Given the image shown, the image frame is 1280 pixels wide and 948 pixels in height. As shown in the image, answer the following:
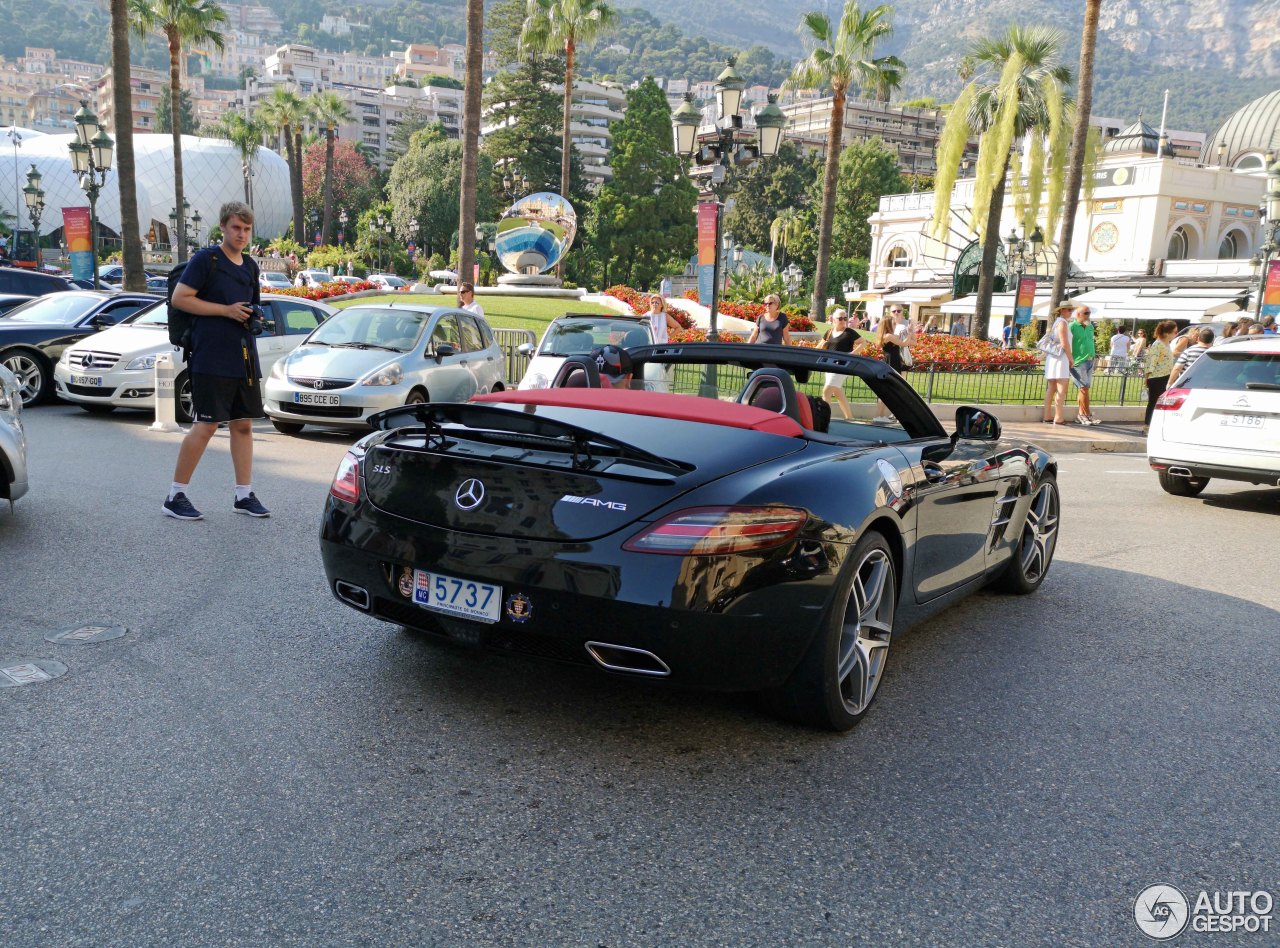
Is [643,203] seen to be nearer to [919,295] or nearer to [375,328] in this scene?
[919,295]

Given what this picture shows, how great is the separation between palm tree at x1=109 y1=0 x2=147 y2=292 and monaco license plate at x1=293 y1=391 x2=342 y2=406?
12.1 meters

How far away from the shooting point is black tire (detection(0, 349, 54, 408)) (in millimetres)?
12414

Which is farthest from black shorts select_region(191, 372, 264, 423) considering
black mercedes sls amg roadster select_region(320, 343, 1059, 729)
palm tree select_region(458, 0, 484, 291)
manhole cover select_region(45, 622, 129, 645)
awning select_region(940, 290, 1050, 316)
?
awning select_region(940, 290, 1050, 316)

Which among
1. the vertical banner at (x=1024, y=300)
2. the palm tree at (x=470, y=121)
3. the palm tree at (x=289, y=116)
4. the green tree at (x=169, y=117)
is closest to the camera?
the palm tree at (x=470, y=121)

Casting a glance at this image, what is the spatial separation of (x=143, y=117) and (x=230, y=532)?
21828 centimetres

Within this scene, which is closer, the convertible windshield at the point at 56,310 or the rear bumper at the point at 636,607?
the rear bumper at the point at 636,607

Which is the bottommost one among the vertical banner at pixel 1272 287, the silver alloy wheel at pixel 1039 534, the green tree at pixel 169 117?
the silver alloy wheel at pixel 1039 534

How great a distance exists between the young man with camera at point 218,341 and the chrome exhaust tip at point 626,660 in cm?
415

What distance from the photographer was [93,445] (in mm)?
9867

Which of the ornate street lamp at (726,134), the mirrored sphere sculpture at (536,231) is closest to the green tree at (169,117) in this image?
the mirrored sphere sculpture at (536,231)

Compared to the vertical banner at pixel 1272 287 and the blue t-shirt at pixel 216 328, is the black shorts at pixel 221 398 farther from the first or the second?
the vertical banner at pixel 1272 287

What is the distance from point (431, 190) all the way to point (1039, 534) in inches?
2966

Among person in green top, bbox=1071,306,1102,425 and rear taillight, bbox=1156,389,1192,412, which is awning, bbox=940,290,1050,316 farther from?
rear taillight, bbox=1156,389,1192,412

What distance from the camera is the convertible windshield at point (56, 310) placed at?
1312cm
